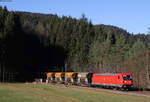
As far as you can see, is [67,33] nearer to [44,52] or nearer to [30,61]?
[44,52]

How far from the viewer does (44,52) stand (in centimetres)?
12244

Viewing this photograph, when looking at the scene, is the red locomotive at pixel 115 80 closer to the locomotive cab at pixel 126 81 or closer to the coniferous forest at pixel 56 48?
the locomotive cab at pixel 126 81

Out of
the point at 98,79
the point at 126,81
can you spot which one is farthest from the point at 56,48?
the point at 126,81

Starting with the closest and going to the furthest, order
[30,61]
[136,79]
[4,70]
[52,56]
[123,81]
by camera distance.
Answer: [123,81] → [136,79] → [4,70] → [30,61] → [52,56]

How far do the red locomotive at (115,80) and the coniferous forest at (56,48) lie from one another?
22606 mm

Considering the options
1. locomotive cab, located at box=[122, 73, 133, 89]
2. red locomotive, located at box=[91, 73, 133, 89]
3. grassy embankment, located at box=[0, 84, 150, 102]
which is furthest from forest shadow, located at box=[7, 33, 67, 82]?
locomotive cab, located at box=[122, 73, 133, 89]

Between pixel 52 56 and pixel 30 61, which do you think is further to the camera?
pixel 52 56

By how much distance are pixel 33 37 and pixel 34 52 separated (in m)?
8.49

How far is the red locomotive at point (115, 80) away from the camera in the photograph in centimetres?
4988

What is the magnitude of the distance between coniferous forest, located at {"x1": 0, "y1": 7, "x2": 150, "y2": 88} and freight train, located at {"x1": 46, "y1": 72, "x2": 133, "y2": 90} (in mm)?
15224

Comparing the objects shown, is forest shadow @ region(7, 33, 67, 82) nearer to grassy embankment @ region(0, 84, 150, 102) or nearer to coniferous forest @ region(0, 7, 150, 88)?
coniferous forest @ region(0, 7, 150, 88)

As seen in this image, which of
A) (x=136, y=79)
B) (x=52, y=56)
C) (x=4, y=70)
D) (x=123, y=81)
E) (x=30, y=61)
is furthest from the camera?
(x=52, y=56)

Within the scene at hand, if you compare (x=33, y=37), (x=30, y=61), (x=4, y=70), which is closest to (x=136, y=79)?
(x=4, y=70)

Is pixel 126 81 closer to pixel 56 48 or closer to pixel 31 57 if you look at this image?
pixel 31 57
